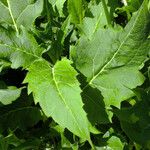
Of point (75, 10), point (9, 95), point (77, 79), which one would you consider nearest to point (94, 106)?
point (77, 79)

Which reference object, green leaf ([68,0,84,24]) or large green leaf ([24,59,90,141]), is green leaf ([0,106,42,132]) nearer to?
large green leaf ([24,59,90,141])

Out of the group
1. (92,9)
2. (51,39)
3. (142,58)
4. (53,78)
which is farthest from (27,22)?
(142,58)

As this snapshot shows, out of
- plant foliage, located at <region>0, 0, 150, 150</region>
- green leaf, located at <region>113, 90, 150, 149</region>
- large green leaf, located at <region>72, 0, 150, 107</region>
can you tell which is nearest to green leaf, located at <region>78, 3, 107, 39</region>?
plant foliage, located at <region>0, 0, 150, 150</region>

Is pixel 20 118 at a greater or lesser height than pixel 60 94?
lesser

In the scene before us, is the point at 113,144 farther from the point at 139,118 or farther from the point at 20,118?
the point at 20,118

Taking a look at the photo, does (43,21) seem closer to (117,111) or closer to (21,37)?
(21,37)

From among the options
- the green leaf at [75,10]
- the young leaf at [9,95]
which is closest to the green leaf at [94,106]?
the young leaf at [9,95]
